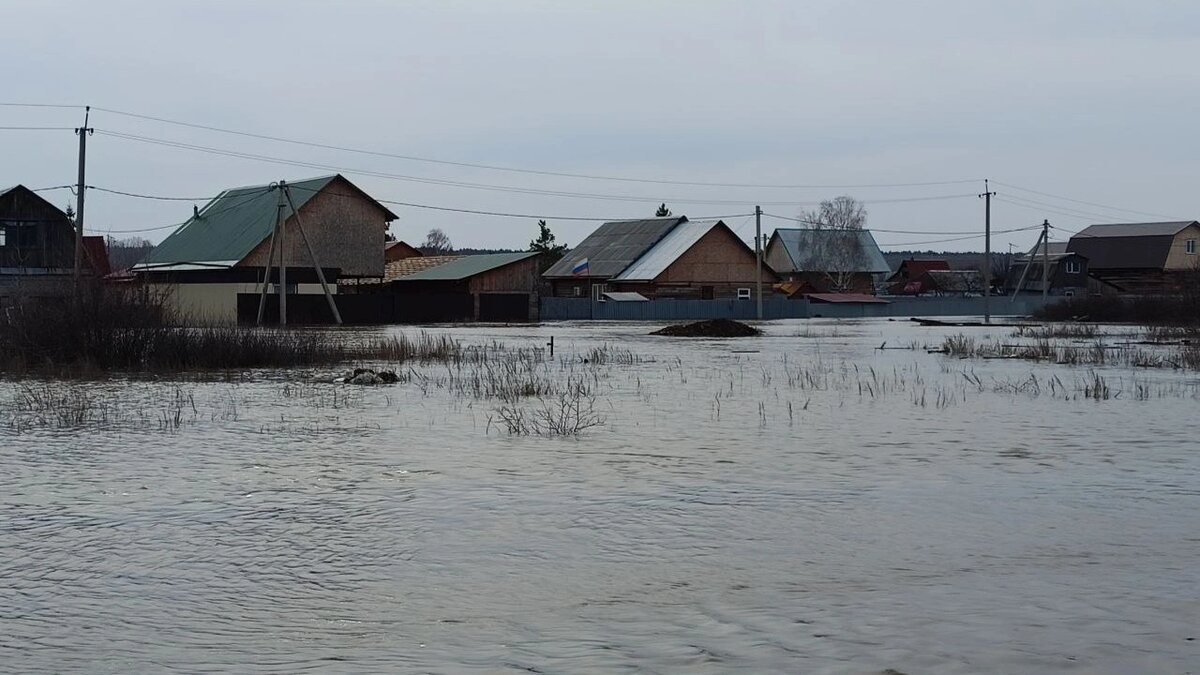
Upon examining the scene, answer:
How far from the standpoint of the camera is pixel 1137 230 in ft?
320

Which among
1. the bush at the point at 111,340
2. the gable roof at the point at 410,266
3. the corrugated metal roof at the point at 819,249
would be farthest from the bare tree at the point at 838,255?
the bush at the point at 111,340

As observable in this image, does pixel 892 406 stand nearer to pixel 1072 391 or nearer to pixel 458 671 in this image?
pixel 1072 391

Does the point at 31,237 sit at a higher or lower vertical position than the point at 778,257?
lower

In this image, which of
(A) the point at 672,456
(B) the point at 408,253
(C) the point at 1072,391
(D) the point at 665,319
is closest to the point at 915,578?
(A) the point at 672,456

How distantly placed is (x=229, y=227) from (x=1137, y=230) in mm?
69225

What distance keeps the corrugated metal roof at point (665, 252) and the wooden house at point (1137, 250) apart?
33528mm

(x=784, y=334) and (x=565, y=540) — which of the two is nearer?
(x=565, y=540)

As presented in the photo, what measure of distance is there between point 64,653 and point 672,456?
7.33m

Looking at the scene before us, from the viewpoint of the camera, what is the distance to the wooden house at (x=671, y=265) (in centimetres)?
7888

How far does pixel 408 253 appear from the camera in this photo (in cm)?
9612

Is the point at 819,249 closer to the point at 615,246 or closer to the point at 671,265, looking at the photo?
the point at 615,246

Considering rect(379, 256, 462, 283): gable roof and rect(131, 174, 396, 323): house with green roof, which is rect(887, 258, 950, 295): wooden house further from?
rect(131, 174, 396, 323): house with green roof

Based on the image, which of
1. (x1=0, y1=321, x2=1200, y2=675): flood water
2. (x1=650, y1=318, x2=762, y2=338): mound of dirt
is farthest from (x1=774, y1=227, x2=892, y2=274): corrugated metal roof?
(x1=0, y1=321, x2=1200, y2=675): flood water

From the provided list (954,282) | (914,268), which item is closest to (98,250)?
(954,282)
